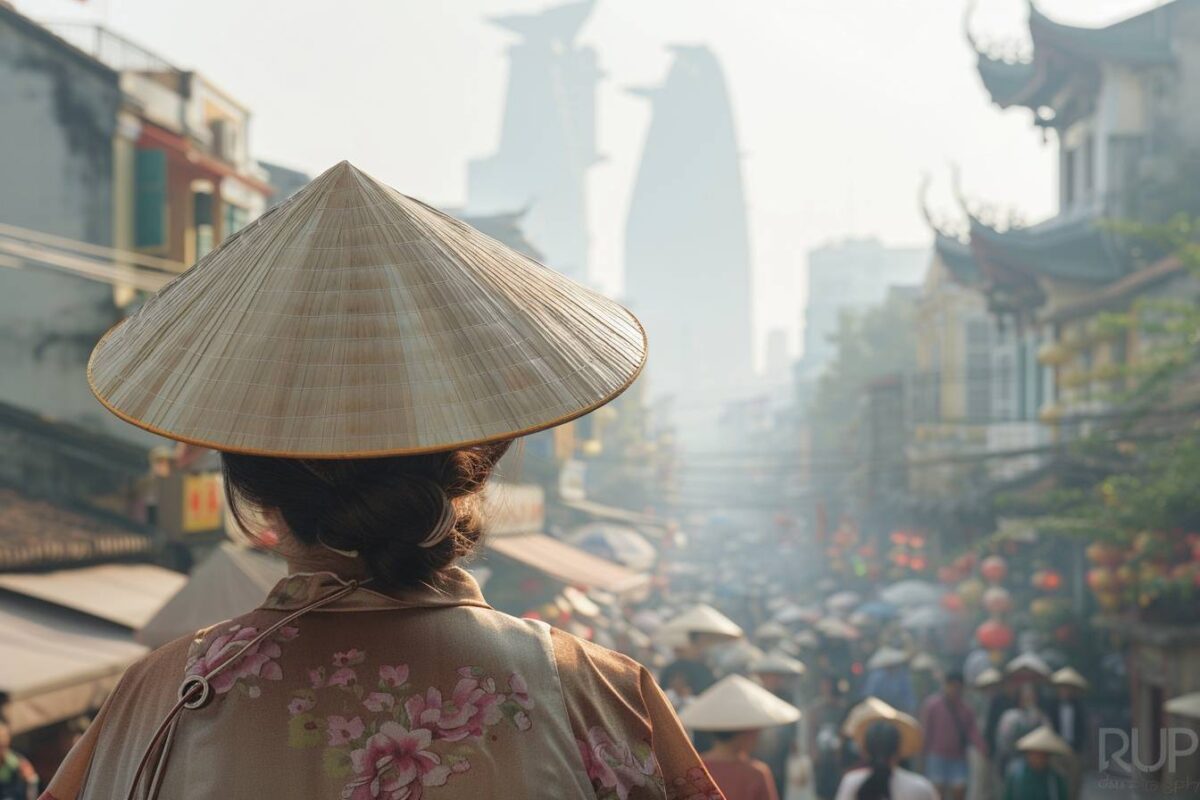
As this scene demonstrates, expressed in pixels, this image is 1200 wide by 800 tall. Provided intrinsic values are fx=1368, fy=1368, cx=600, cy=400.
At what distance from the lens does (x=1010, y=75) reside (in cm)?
2256

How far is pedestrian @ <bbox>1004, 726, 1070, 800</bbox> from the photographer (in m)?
8.47

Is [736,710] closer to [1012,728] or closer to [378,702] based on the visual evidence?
[1012,728]

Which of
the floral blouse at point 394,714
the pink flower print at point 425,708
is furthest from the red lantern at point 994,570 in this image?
the pink flower print at point 425,708

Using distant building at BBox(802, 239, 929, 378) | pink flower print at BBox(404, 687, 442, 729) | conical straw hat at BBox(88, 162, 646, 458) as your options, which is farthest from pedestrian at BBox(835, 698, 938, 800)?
distant building at BBox(802, 239, 929, 378)

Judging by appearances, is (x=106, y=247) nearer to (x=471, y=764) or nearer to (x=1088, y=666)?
(x=1088, y=666)

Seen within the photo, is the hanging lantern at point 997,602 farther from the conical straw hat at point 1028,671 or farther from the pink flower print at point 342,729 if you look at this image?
the pink flower print at point 342,729

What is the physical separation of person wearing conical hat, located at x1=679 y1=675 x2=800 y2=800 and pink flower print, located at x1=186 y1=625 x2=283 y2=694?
13.9 ft

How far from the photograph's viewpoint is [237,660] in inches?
71.2

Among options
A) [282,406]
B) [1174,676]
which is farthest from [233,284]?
[1174,676]

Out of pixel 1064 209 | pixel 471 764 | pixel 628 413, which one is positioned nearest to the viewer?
pixel 471 764

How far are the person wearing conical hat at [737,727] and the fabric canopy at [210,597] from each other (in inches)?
123

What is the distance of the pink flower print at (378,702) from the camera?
1.78 meters

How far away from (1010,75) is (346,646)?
22643 mm

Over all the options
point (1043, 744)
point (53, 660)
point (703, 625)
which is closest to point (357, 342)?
point (1043, 744)
